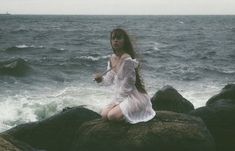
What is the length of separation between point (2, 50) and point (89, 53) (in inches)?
239

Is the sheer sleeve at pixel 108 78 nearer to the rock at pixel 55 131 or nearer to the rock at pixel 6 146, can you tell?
the rock at pixel 55 131

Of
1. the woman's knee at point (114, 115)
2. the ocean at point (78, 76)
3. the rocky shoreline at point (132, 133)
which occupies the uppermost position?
the woman's knee at point (114, 115)

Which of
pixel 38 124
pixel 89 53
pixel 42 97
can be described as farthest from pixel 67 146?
pixel 89 53

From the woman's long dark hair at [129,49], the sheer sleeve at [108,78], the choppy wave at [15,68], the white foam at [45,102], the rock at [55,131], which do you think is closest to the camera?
the woman's long dark hair at [129,49]

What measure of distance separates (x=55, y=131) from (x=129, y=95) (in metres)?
1.85

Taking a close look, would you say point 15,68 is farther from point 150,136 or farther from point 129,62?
point 150,136

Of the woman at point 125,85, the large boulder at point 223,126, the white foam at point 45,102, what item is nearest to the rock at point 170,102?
the large boulder at point 223,126

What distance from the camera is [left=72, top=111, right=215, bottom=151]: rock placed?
241 inches

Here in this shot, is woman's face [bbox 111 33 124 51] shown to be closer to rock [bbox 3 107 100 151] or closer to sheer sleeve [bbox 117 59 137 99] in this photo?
sheer sleeve [bbox 117 59 137 99]

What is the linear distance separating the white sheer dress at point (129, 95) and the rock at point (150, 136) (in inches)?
5.4

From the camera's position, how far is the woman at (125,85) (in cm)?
639

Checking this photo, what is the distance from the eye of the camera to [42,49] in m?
33.9

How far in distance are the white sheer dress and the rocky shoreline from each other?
0.14 metres

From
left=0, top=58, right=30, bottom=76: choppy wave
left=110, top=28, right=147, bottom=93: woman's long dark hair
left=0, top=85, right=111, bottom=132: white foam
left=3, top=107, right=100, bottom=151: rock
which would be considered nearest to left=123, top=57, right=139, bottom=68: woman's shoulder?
left=110, top=28, right=147, bottom=93: woman's long dark hair
